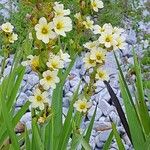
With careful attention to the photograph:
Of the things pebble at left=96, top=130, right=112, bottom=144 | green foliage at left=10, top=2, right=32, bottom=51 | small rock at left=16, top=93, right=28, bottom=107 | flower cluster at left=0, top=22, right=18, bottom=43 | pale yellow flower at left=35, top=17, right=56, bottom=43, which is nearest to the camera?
pale yellow flower at left=35, top=17, right=56, bottom=43

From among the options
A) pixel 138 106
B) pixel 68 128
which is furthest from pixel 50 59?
pixel 138 106

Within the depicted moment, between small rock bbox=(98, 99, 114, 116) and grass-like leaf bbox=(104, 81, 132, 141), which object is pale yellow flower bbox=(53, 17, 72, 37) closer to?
grass-like leaf bbox=(104, 81, 132, 141)

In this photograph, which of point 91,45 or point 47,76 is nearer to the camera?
point 47,76

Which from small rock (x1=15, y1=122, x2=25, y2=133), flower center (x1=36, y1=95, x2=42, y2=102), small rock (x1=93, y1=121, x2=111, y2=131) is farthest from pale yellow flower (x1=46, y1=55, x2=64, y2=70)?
small rock (x1=93, y1=121, x2=111, y2=131)

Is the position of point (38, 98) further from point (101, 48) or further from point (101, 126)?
point (101, 126)

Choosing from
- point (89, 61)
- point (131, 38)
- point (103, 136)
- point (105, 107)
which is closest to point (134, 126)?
point (89, 61)

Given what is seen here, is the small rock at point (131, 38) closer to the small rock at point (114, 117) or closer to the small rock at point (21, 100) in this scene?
the small rock at point (114, 117)
